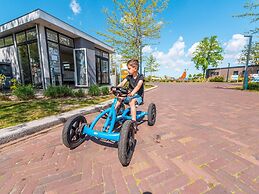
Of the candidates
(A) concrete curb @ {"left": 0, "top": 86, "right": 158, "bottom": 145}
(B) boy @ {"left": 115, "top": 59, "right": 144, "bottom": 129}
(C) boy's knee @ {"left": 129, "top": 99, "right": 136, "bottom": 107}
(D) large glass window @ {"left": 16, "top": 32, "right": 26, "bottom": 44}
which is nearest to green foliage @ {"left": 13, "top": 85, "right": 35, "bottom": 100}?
(A) concrete curb @ {"left": 0, "top": 86, "right": 158, "bottom": 145}

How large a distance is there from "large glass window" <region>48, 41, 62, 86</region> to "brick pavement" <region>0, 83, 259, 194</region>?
6.37 meters

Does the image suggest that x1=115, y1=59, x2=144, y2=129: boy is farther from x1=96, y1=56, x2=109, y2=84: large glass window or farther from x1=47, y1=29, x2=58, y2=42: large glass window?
x1=96, y1=56, x2=109, y2=84: large glass window

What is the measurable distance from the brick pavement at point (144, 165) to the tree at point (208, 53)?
42.5 meters

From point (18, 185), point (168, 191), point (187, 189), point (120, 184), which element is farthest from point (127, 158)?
point (18, 185)

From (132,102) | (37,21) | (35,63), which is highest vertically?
(37,21)

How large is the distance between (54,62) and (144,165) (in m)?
8.54

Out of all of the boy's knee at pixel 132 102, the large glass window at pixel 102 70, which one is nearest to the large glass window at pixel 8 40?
the large glass window at pixel 102 70

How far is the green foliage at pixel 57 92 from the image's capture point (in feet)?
20.1

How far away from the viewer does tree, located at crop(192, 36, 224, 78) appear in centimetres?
3828

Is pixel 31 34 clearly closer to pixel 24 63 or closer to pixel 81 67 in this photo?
pixel 24 63

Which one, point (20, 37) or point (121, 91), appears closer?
point (121, 91)

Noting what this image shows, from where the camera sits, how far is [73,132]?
228cm

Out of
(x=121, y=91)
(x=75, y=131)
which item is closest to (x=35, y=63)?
(x=75, y=131)

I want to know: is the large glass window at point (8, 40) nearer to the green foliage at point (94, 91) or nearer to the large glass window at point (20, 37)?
the large glass window at point (20, 37)
